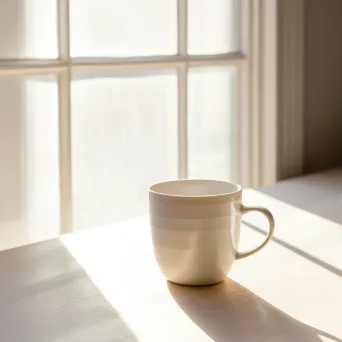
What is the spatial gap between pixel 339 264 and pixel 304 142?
0.60m

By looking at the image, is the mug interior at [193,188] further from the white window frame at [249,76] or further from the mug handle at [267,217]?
the white window frame at [249,76]

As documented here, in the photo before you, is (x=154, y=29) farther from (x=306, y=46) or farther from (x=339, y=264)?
(x=339, y=264)

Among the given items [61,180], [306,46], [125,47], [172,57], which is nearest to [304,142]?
[306,46]

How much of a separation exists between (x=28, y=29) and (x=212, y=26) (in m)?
0.42

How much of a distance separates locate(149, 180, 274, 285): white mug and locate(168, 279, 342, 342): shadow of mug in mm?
19

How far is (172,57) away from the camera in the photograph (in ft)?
4.13

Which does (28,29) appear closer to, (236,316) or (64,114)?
(64,114)

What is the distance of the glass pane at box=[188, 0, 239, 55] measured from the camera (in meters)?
1.30

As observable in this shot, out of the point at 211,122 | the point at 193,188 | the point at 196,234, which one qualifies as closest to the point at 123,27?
the point at 211,122

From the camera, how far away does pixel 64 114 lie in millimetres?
1092

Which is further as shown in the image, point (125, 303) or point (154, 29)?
point (154, 29)

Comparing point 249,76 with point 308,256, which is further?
point 249,76

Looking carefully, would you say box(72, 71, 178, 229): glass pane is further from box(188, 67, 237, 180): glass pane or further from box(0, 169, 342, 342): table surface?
box(0, 169, 342, 342): table surface

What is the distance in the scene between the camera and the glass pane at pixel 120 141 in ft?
3.74
